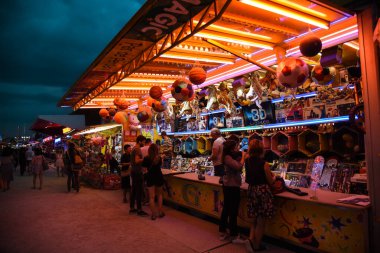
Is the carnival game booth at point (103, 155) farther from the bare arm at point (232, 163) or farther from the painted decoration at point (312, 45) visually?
the painted decoration at point (312, 45)

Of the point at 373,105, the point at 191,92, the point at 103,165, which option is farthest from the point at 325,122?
the point at 103,165

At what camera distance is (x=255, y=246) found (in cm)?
482

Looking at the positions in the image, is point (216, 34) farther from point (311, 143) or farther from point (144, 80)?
point (144, 80)

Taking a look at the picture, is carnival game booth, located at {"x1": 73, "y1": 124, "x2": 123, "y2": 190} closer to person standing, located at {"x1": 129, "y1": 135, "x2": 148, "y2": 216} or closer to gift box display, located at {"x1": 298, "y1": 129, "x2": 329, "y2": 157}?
person standing, located at {"x1": 129, "y1": 135, "x2": 148, "y2": 216}

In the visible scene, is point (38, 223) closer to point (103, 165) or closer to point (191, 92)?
point (191, 92)

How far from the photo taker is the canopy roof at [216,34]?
450 centimetres

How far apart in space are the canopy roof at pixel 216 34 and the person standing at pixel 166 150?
382 centimetres

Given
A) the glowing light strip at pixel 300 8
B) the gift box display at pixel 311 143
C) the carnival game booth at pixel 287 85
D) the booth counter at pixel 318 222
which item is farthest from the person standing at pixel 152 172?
the glowing light strip at pixel 300 8

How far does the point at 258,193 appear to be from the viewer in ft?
15.5

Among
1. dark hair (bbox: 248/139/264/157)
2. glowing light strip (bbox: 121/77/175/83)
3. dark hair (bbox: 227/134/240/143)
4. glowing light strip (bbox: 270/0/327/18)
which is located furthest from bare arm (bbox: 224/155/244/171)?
glowing light strip (bbox: 121/77/175/83)

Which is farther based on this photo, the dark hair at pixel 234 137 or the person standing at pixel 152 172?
the dark hair at pixel 234 137

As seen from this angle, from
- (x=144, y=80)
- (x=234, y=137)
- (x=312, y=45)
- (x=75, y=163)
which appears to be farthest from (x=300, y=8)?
(x=75, y=163)

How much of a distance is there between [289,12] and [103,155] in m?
11.3

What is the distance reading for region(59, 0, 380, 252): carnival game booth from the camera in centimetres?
417
